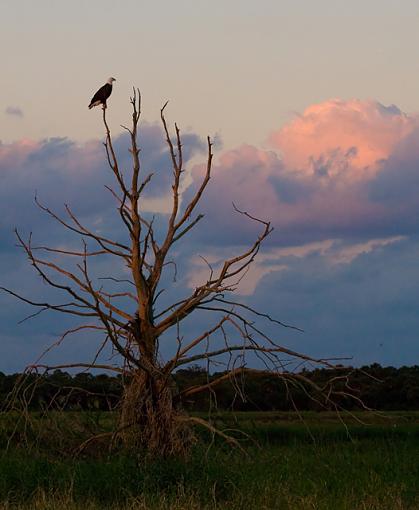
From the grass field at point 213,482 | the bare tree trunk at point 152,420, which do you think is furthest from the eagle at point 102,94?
the grass field at point 213,482

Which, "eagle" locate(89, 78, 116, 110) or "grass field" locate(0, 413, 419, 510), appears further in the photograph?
"eagle" locate(89, 78, 116, 110)

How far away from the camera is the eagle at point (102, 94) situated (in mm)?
17688

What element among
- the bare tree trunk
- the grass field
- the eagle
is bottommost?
the grass field

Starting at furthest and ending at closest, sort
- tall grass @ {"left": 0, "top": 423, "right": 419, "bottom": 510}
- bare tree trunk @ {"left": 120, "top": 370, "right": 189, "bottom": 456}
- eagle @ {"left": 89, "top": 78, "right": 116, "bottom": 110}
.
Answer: eagle @ {"left": 89, "top": 78, "right": 116, "bottom": 110}
bare tree trunk @ {"left": 120, "top": 370, "right": 189, "bottom": 456}
tall grass @ {"left": 0, "top": 423, "right": 419, "bottom": 510}

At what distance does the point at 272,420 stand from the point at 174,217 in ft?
31.3

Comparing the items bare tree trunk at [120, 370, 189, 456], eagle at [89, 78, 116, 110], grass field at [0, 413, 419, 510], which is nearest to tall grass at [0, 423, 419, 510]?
grass field at [0, 413, 419, 510]

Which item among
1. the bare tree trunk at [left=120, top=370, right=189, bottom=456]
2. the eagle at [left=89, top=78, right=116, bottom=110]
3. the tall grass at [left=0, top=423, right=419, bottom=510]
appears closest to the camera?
the tall grass at [left=0, top=423, right=419, bottom=510]

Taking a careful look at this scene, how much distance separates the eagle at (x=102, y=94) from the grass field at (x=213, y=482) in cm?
640

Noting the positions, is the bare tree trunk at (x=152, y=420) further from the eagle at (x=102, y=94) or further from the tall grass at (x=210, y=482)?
the eagle at (x=102, y=94)

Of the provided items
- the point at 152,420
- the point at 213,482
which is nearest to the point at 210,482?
the point at 213,482

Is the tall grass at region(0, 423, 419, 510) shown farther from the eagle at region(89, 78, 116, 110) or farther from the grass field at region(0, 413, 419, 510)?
the eagle at region(89, 78, 116, 110)

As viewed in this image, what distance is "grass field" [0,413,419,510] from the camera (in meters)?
11.9

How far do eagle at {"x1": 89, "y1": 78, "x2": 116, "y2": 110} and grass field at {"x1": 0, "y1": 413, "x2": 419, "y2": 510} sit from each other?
252 inches

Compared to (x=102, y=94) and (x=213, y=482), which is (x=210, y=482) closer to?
(x=213, y=482)
